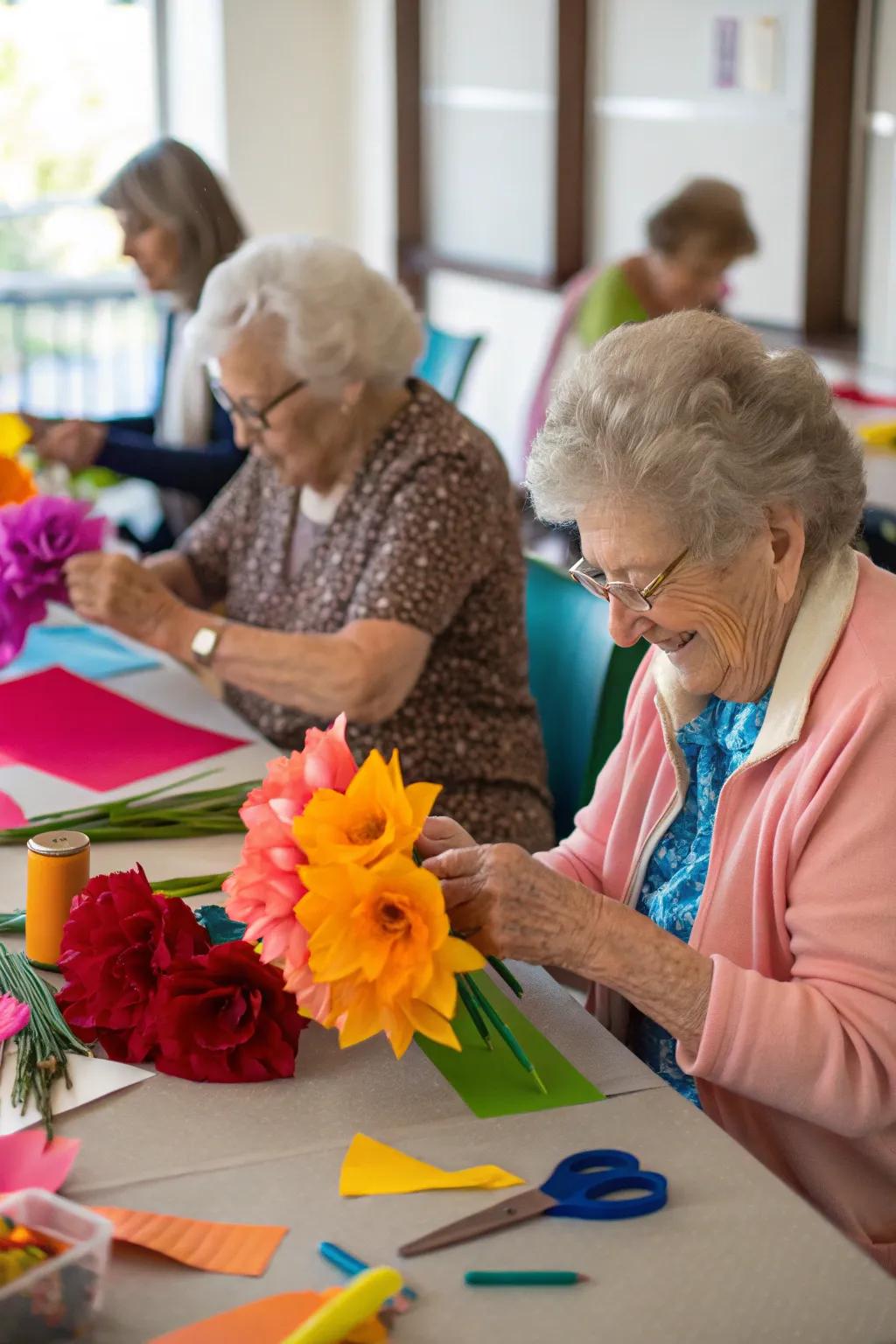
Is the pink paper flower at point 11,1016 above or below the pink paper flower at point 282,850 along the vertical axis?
below

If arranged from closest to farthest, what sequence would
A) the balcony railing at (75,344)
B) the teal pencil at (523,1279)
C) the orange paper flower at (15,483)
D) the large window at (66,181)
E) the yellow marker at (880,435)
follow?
the teal pencil at (523,1279)
the orange paper flower at (15,483)
the yellow marker at (880,435)
the large window at (66,181)
the balcony railing at (75,344)

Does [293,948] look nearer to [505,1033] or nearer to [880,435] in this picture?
[505,1033]

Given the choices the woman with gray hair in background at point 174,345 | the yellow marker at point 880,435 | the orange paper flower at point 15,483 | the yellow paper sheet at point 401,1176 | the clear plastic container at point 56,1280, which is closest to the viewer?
the clear plastic container at point 56,1280

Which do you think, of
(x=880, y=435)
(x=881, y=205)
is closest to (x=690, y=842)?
(x=880, y=435)

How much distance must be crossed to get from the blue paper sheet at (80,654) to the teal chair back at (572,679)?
0.67 m

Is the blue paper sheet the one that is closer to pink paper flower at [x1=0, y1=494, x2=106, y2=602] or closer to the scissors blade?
pink paper flower at [x1=0, y1=494, x2=106, y2=602]

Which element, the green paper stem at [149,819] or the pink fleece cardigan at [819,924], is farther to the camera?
the green paper stem at [149,819]

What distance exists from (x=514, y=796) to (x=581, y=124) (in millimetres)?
4074

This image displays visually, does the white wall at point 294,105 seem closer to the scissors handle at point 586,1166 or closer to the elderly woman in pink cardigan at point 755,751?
the elderly woman in pink cardigan at point 755,751

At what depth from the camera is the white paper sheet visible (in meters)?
1.28

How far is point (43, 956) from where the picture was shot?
5.05ft

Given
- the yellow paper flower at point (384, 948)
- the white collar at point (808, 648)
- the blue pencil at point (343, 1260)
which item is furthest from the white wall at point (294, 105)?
the blue pencil at point (343, 1260)

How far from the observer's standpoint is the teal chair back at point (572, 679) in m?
2.18

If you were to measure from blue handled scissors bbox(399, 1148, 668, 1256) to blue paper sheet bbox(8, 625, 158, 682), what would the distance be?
1505 millimetres
